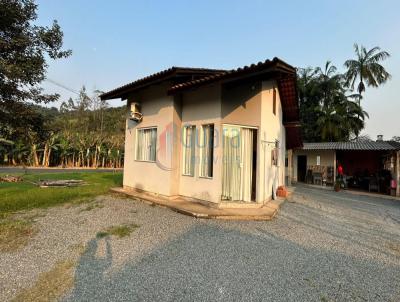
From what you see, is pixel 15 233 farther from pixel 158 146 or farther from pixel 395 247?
pixel 395 247

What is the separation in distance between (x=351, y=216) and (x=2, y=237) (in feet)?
31.7

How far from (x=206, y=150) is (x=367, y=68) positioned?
28870mm

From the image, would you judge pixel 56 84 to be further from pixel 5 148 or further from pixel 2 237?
pixel 2 237

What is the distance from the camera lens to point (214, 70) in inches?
274

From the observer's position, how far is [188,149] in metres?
7.60

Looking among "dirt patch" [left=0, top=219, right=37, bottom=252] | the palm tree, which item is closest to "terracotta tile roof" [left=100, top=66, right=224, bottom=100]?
"dirt patch" [left=0, top=219, right=37, bottom=252]

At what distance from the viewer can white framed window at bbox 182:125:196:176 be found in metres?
7.48

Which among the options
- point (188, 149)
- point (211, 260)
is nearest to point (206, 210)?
point (188, 149)

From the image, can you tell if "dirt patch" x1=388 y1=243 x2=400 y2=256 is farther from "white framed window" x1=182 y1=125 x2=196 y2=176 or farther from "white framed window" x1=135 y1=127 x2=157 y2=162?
"white framed window" x1=135 y1=127 x2=157 y2=162

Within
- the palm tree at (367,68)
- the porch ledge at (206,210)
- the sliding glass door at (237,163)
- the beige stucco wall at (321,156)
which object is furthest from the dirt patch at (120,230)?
the palm tree at (367,68)

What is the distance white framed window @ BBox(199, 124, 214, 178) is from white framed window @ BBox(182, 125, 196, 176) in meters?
0.36

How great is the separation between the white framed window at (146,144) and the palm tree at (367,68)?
94.7 feet

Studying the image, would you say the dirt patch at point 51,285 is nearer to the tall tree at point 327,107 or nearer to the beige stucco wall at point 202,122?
the beige stucco wall at point 202,122

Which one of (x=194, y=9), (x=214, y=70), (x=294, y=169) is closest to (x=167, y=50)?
(x=194, y=9)
